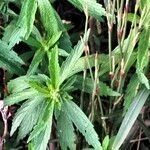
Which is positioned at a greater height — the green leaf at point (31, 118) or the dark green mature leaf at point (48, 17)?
the dark green mature leaf at point (48, 17)

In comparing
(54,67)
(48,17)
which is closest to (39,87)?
(54,67)

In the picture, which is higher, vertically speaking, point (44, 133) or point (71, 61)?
point (71, 61)

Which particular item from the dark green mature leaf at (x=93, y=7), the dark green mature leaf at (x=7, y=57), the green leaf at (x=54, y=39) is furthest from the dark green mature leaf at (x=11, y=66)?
the dark green mature leaf at (x=93, y=7)

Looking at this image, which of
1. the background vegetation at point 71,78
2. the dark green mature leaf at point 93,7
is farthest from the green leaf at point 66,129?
the dark green mature leaf at point 93,7

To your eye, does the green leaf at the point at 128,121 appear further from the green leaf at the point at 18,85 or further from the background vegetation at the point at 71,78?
the green leaf at the point at 18,85

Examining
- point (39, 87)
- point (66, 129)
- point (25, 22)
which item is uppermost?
point (25, 22)

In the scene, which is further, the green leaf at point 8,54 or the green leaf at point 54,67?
the green leaf at point 8,54

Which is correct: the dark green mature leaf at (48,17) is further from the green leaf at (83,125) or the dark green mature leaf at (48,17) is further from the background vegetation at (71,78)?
the green leaf at (83,125)

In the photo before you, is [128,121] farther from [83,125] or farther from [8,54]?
[8,54]

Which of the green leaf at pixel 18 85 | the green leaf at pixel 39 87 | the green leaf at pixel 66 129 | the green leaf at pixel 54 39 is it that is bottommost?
the green leaf at pixel 66 129
